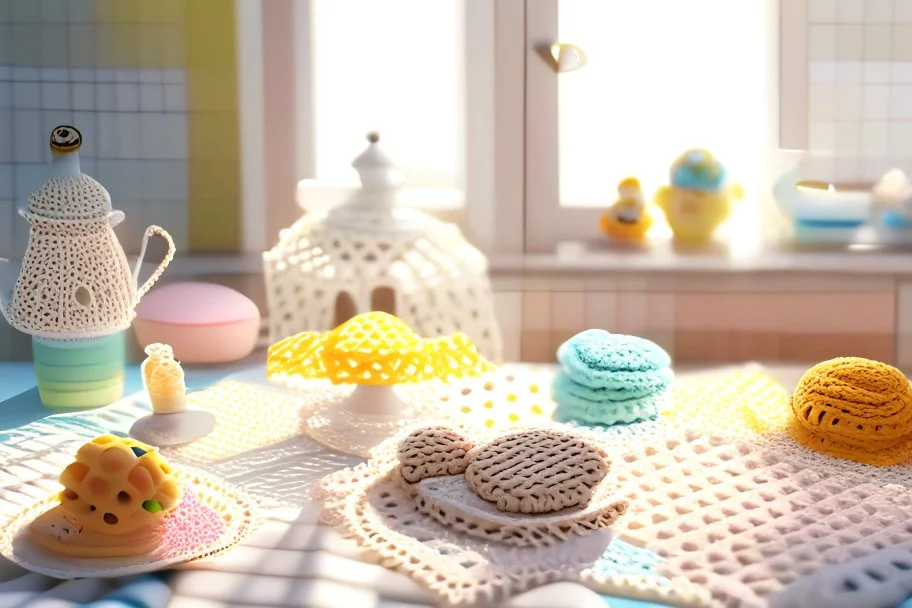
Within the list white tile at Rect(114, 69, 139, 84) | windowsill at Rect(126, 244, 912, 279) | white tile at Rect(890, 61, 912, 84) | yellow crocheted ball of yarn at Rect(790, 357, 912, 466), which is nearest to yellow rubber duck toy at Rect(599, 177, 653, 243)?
windowsill at Rect(126, 244, 912, 279)

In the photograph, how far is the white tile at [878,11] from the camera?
1.96 m

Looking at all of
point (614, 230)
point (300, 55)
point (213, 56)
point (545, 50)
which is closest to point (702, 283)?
point (614, 230)

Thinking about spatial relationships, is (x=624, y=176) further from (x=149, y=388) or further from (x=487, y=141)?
(x=149, y=388)

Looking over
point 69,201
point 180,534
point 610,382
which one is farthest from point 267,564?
point 69,201

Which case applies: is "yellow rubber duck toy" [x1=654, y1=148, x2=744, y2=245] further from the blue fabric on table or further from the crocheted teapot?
the blue fabric on table

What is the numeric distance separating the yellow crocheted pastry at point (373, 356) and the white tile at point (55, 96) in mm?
709

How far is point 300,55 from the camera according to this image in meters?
2.03

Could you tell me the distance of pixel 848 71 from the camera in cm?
197

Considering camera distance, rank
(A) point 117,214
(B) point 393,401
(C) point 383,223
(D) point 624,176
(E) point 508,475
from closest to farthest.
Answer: (E) point 508,475, (B) point 393,401, (A) point 117,214, (C) point 383,223, (D) point 624,176

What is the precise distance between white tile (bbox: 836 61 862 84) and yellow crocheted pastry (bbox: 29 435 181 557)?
4.44 ft

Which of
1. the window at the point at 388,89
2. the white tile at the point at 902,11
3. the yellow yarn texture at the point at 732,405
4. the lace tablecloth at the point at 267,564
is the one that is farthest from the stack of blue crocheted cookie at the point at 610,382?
the white tile at the point at 902,11

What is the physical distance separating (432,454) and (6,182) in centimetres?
108

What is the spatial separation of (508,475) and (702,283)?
91 centimetres

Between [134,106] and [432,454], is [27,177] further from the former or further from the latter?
[432,454]
